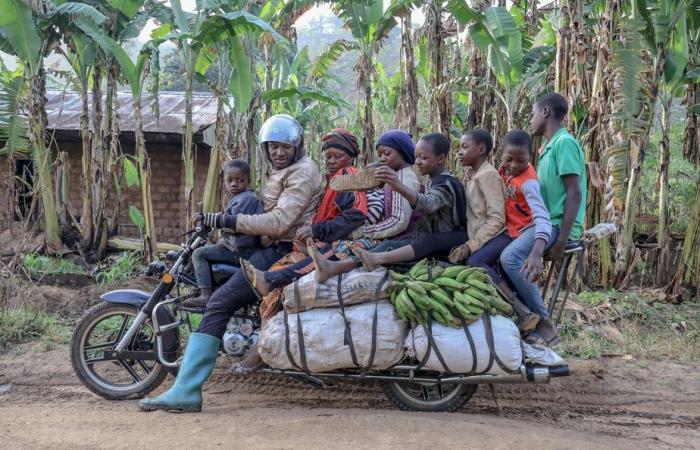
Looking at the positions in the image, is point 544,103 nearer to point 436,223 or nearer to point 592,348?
point 436,223

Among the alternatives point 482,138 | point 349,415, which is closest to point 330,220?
point 482,138

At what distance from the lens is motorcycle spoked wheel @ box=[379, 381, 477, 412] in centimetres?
446

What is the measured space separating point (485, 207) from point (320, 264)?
3.49ft

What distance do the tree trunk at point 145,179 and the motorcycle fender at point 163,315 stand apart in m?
4.20

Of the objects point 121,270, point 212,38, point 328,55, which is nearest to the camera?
point 212,38

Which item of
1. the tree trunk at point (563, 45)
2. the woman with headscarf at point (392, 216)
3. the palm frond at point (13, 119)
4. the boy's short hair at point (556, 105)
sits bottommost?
the woman with headscarf at point (392, 216)

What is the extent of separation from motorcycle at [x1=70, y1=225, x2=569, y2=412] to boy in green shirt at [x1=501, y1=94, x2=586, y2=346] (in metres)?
0.63

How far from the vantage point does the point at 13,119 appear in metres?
8.40

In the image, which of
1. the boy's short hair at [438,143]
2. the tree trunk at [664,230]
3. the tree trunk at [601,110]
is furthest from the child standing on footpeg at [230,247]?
the tree trunk at [664,230]

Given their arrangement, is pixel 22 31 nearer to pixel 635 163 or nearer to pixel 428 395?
pixel 428 395

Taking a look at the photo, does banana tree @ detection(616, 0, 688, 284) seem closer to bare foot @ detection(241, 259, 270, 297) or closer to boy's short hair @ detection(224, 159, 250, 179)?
boy's short hair @ detection(224, 159, 250, 179)

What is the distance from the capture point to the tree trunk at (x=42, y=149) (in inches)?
335

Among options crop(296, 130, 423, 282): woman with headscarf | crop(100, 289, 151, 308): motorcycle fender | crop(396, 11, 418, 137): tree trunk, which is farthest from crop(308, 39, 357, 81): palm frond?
crop(100, 289, 151, 308): motorcycle fender

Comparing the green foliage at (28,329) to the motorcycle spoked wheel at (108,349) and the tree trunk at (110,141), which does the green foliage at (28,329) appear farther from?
the tree trunk at (110,141)
